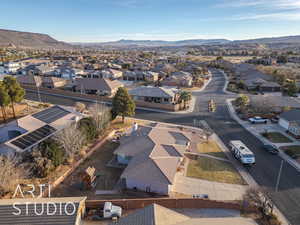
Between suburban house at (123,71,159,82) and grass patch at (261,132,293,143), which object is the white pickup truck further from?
suburban house at (123,71,159,82)

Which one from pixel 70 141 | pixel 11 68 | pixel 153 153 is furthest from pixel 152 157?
pixel 11 68

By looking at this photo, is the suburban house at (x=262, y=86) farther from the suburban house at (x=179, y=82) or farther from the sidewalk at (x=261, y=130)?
the sidewalk at (x=261, y=130)

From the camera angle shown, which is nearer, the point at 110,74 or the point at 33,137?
the point at 33,137

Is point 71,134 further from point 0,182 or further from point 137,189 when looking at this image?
point 137,189

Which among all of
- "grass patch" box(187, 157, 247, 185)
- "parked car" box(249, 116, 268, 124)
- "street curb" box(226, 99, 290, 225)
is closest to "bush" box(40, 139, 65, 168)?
"grass patch" box(187, 157, 247, 185)

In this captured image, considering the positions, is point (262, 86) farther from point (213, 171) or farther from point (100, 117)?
point (100, 117)

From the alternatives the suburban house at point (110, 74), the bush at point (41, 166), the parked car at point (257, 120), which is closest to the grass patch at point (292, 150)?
the parked car at point (257, 120)
